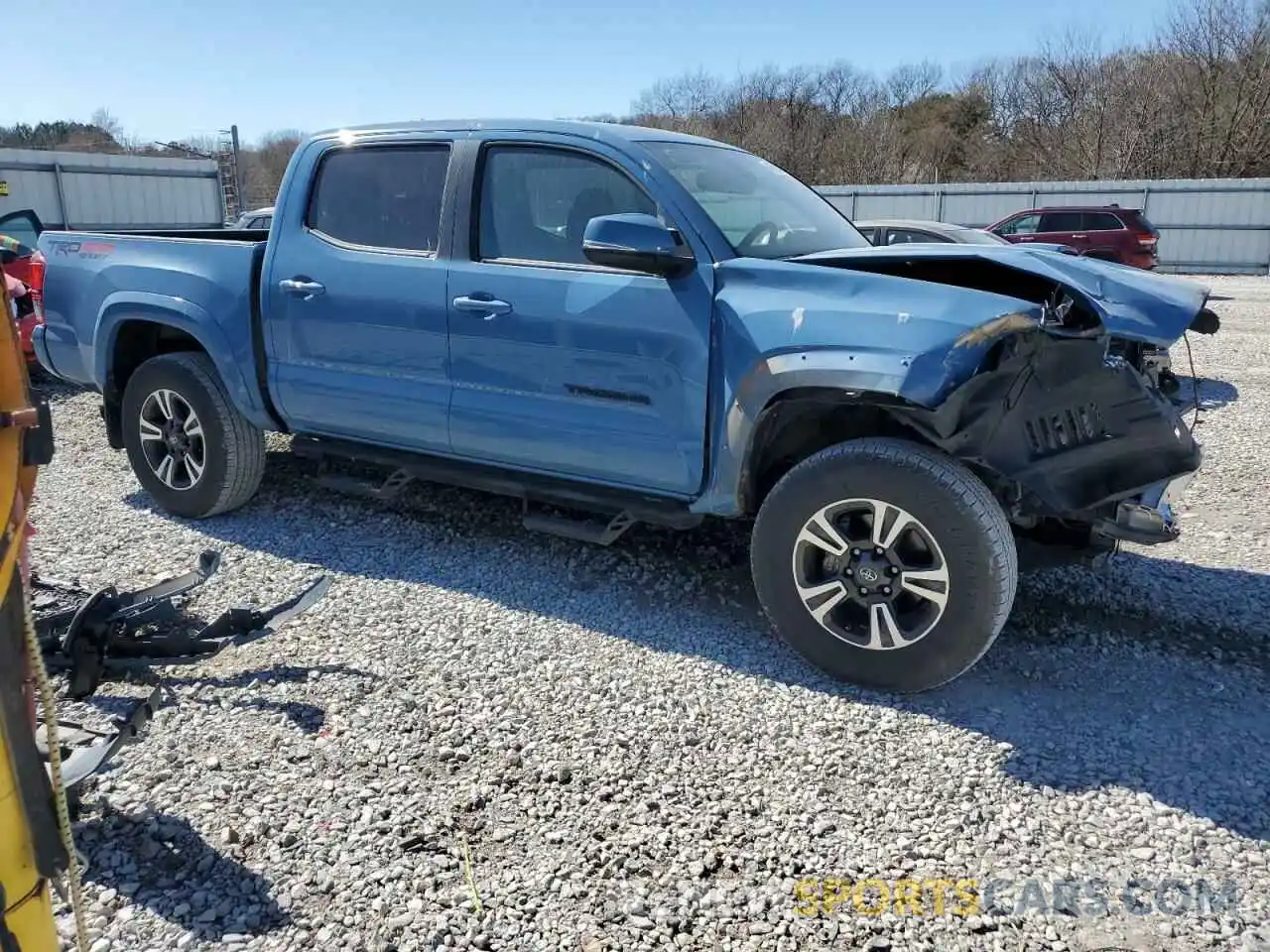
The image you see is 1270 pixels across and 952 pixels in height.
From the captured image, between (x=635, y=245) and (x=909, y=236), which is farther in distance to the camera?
(x=909, y=236)

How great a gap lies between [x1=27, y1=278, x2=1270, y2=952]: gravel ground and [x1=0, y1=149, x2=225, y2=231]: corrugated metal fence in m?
16.9

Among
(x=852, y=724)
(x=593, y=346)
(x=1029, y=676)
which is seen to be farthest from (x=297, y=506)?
(x=1029, y=676)

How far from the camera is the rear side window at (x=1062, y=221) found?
18344 millimetres

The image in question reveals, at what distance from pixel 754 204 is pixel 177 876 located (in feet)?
10.7

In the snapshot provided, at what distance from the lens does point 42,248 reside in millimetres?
5500

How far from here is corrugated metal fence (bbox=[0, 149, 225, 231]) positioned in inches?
755

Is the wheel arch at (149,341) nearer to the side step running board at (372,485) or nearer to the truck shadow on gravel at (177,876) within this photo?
the side step running board at (372,485)

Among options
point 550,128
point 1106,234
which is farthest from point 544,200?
point 1106,234

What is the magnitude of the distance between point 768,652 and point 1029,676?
95 cm

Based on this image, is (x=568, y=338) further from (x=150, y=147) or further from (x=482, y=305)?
(x=150, y=147)

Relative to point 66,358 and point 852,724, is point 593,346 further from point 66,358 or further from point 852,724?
point 66,358

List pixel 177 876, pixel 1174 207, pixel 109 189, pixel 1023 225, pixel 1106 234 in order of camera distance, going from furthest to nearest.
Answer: pixel 1174 207
pixel 109 189
pixel 1023 225
pixel 1106 234
pixel 177 876

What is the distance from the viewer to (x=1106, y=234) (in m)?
17.7

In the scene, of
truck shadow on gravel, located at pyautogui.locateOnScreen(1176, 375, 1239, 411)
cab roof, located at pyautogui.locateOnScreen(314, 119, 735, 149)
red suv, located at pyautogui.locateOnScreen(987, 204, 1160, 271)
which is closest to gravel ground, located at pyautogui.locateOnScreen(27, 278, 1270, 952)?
cab roof, located at pyautogui.locateOnScreen(314, 119, 735, 149)
